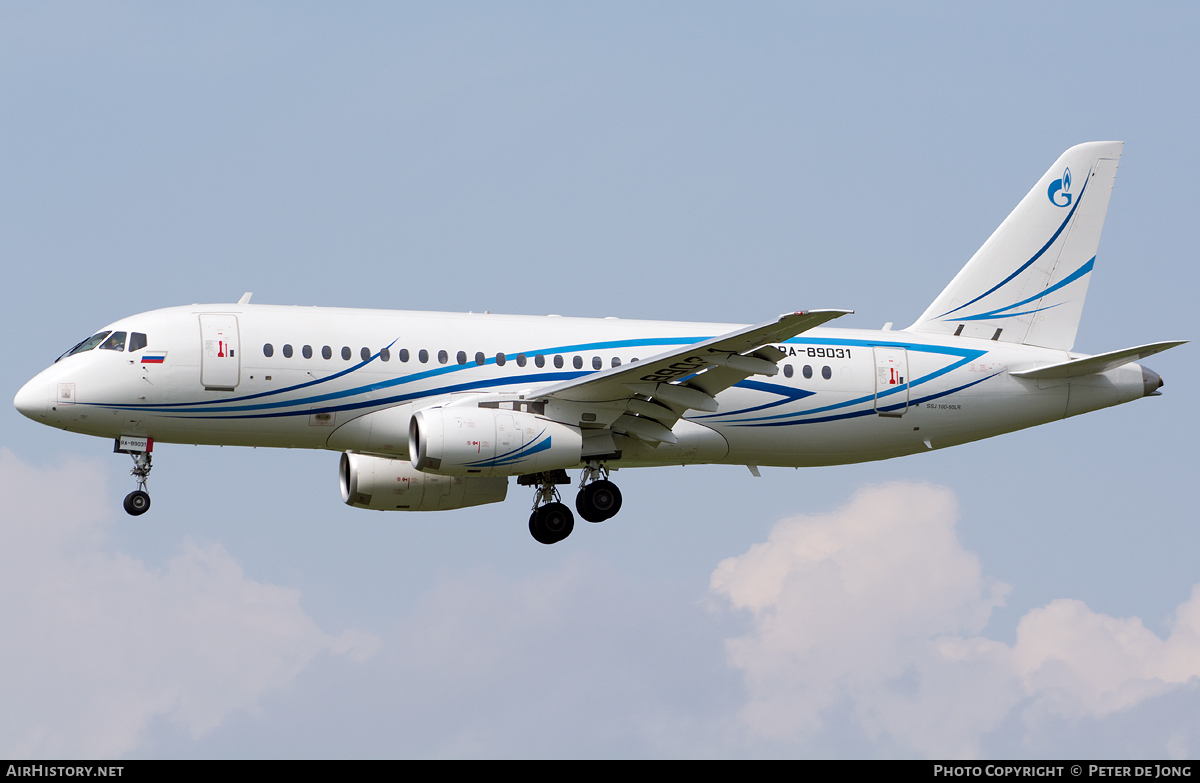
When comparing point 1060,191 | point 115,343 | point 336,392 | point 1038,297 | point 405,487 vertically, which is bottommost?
point 405,487

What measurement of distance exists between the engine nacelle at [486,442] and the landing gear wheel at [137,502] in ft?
20.1

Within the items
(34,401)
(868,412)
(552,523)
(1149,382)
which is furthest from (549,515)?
(1149,382)

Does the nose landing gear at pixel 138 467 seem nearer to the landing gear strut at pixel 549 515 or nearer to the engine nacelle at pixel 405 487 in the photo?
the engine nacelle at pixel 405 487

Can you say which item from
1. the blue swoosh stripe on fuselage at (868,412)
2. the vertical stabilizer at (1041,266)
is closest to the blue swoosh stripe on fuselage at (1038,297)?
the vertical stabilizer at (1041,266)

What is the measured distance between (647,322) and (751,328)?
264 inches

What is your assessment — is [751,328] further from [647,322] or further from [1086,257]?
[1086,257]

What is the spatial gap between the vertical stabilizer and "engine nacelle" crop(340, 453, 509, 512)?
39.6 feet

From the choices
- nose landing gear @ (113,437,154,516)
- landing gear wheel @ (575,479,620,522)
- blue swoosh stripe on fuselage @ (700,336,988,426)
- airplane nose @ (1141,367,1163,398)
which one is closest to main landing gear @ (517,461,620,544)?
landing gear wheel @ (575,479,620,522)

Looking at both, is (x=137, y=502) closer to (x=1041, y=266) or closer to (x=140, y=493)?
(x=140, y=493)

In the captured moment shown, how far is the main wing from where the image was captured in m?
32.9

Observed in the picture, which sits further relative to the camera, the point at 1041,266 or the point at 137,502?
the point at 1041,266

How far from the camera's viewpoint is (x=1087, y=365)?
39469mm

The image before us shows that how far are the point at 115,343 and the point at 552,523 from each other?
11.0m

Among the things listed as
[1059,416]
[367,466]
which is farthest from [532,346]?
[1059,416]
